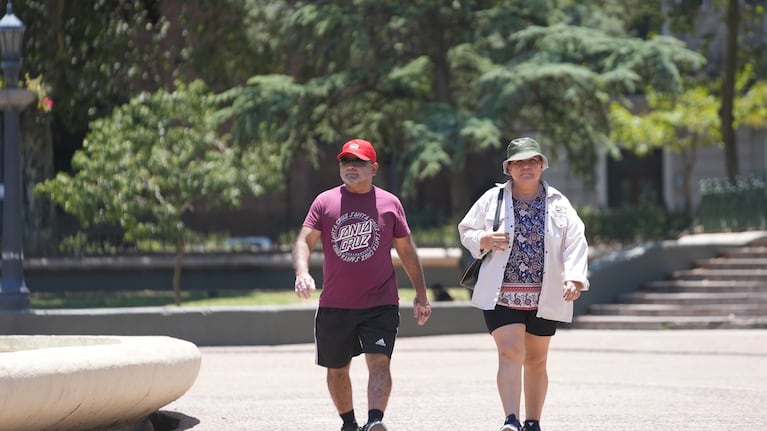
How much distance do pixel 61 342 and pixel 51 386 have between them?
6.38ft

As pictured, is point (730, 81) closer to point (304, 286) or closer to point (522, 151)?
point (522, 151)

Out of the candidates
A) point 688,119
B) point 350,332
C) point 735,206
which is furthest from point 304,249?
point 688,119

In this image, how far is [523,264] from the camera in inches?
316

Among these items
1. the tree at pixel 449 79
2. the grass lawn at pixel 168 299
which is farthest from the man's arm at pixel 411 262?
the grass lawn at pixel 168 299

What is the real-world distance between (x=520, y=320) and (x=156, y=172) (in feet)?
42.2

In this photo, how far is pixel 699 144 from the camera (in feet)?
127

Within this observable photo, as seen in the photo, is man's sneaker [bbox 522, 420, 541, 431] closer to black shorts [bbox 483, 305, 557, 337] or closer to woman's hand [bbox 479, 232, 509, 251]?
black shorts [bbox 483, 305, 557, 337]

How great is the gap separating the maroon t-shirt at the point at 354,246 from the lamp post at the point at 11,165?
8193mm

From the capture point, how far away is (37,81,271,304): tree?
66.2ft

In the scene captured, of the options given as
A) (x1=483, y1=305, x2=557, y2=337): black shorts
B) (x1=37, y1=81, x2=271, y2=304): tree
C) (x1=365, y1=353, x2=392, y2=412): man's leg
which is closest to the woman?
(x1=483, y1=305, x2=557, y2=337): black shorts

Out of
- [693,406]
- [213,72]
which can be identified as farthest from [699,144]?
[693,406]

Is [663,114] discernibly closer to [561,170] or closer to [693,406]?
[561,170]

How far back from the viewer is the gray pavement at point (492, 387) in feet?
31.8

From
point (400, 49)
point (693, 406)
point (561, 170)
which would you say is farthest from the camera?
point (561, 170)
